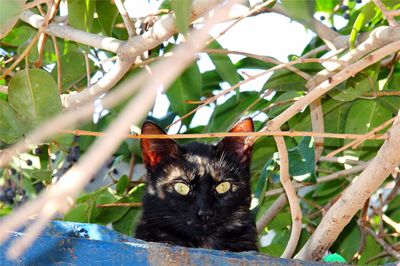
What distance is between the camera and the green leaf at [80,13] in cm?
221

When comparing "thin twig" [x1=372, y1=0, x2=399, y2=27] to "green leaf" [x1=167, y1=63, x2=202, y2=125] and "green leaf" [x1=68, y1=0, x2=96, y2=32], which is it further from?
"green leaf" [x1=167, y1=63, x2=202, y2=125]

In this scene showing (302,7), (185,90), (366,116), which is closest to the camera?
(302,7)

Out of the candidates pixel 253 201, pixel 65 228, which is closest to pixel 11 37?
pixel 253 201

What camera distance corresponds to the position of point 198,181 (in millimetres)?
2381

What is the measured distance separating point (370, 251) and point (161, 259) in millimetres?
1509

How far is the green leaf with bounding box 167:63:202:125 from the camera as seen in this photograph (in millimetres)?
2777

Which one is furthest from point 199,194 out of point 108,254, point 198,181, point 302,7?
point 302,7

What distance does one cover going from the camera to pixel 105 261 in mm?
1464

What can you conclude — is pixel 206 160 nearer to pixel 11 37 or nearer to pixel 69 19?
pixel 69 19

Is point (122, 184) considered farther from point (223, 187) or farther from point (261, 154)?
point (261, 154)

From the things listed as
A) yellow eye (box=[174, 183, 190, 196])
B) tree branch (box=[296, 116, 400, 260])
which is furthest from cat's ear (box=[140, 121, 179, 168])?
tree branch (box=[296, 116, 400, 260])

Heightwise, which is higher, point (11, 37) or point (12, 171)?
point (11, 37)

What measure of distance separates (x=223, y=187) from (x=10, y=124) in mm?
782

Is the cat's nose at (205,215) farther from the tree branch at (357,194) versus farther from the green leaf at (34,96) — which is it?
the green leaf at (34,96)
